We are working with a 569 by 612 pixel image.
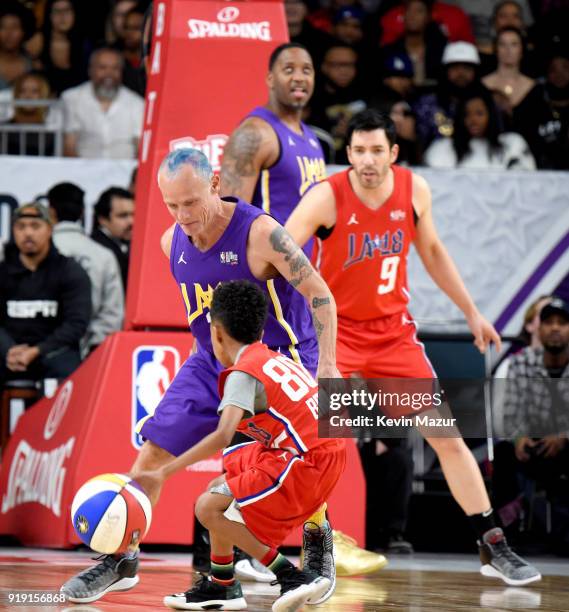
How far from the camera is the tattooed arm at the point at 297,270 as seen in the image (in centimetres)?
527

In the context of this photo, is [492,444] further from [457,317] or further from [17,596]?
[17,596]

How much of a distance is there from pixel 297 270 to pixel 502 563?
2.18 meters

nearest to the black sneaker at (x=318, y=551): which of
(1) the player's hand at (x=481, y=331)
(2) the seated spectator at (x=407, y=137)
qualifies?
(1) the player's hand at (x=481, y=331)

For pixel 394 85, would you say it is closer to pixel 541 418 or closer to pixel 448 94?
pixel 448 94

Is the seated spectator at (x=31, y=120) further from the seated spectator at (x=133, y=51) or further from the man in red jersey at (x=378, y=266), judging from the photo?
the man in red jersey at (x=378, y=266)

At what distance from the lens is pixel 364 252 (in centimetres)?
679

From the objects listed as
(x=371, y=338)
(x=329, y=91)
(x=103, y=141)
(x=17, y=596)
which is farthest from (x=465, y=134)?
(x=17, y=596)

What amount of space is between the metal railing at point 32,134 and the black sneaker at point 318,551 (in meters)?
6.51

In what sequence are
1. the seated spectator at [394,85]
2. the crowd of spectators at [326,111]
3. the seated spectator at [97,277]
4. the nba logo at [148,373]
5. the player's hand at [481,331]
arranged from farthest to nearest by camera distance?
the seated spectator at [394,85], the seated spectator at [97,277], the crowd of spectators at [326,111], the nba logo at [148,373], the player's hand at [481,331]

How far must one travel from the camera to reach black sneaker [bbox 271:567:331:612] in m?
4.70

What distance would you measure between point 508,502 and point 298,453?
453 cm

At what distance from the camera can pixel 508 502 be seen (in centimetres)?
912

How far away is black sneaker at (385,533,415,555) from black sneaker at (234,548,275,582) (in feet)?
6.74

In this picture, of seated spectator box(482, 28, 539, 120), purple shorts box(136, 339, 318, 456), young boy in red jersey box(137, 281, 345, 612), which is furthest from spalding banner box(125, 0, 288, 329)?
seated spectator box(482, 28, 539, 120)
